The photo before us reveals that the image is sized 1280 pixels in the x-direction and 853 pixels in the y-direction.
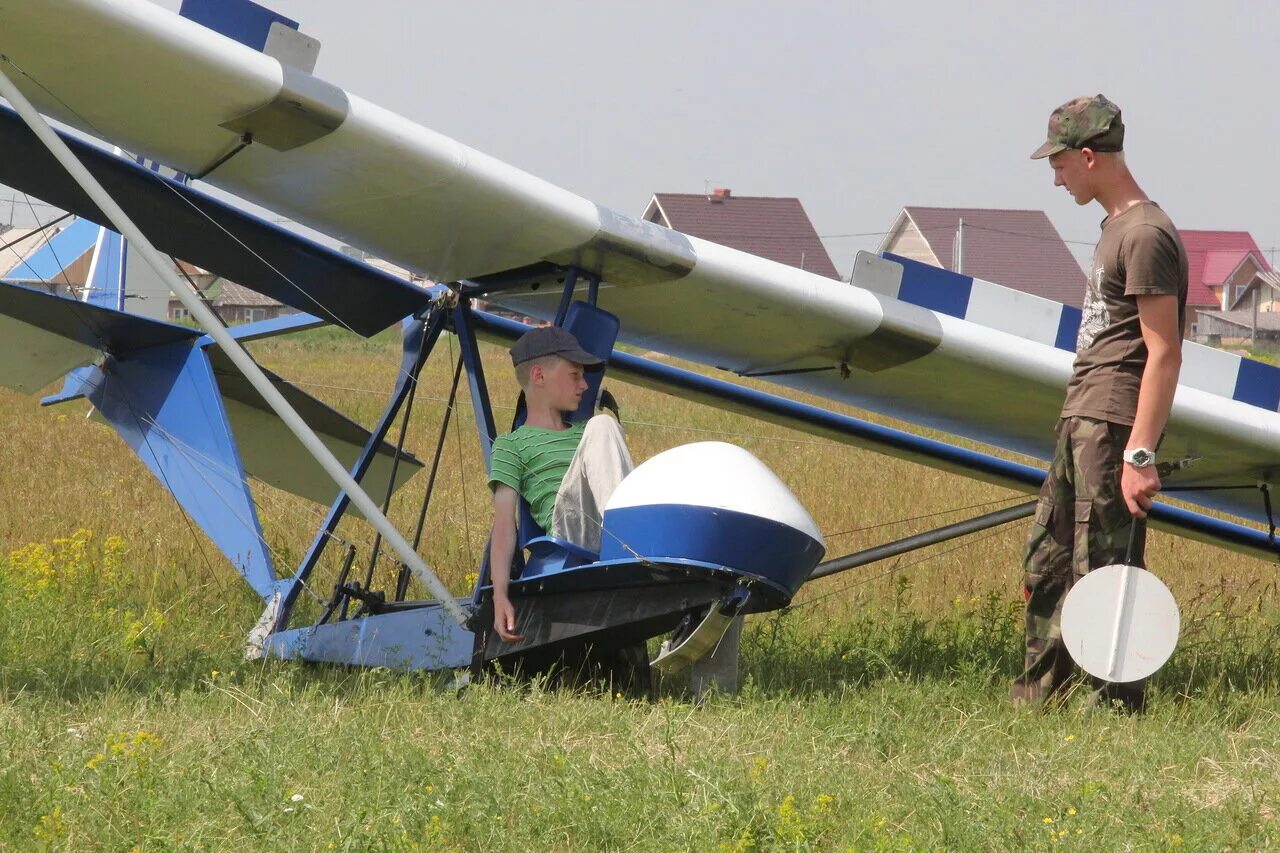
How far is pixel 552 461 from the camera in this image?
18.3 feet

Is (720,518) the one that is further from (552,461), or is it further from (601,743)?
(552,461)

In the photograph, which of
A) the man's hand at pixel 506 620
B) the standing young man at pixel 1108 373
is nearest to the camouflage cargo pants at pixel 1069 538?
the standing young man at pixel 1108 373

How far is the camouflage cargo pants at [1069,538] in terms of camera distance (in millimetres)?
5152

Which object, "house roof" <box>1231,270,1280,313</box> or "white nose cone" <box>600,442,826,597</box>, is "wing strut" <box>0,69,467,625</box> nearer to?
"white nose cone" <box>600,442,826,597</box>

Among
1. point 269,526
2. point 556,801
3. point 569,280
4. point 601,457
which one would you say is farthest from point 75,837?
point 269,526

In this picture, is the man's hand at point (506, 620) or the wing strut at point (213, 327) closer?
the wing strut at point (213, 327)

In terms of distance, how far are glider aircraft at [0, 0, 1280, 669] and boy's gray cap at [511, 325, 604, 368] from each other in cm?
27

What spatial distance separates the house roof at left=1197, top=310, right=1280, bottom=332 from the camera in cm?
7906

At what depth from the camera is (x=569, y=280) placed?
6.00 meters

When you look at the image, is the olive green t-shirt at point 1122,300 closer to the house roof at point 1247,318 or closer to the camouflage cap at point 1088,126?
the camouflage cap at point 1088,126

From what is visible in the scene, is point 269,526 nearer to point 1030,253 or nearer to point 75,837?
point 75,837

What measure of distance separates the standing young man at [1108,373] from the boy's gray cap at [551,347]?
1792 mm

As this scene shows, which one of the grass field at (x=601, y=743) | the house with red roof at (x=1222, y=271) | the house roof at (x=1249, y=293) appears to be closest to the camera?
the grass field at (x=601, y=743)

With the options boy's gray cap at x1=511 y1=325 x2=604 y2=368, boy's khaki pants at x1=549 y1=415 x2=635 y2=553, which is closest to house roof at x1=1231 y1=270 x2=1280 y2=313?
boy's gray cap at x1=511 y1=325 x2=604 y2=368
